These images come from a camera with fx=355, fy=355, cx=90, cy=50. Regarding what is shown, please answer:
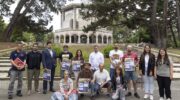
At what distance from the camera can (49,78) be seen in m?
11.7

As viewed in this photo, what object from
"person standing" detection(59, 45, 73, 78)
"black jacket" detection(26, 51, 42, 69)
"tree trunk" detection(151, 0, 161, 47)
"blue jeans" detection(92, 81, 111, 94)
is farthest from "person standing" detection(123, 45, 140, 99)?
"tree trunk" detection(151, 0, 161, 47)

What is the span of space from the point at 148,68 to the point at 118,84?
1.04 meters

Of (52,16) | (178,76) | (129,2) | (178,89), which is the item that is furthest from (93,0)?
(178,89)

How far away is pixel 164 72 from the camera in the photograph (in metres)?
10.3

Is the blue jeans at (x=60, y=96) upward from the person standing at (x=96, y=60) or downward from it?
downward

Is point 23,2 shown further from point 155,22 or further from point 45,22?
point 155,22

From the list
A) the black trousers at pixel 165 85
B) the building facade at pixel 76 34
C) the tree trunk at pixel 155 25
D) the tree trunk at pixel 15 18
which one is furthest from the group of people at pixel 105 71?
the building facade at pixel 76 34

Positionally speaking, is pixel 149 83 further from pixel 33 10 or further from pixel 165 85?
pixel 33 10

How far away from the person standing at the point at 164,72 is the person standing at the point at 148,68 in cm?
22

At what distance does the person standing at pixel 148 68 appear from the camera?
10.6 metres

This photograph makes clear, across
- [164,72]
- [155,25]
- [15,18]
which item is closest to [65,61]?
[164,72]

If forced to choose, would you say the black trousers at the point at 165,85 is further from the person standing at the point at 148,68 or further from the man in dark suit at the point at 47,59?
the man in dark suit at the point at 47,59

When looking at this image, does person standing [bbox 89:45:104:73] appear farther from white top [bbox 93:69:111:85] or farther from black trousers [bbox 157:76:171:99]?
black trousers [bbox 157:76:171:99]

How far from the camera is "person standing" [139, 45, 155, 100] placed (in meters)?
10.6
